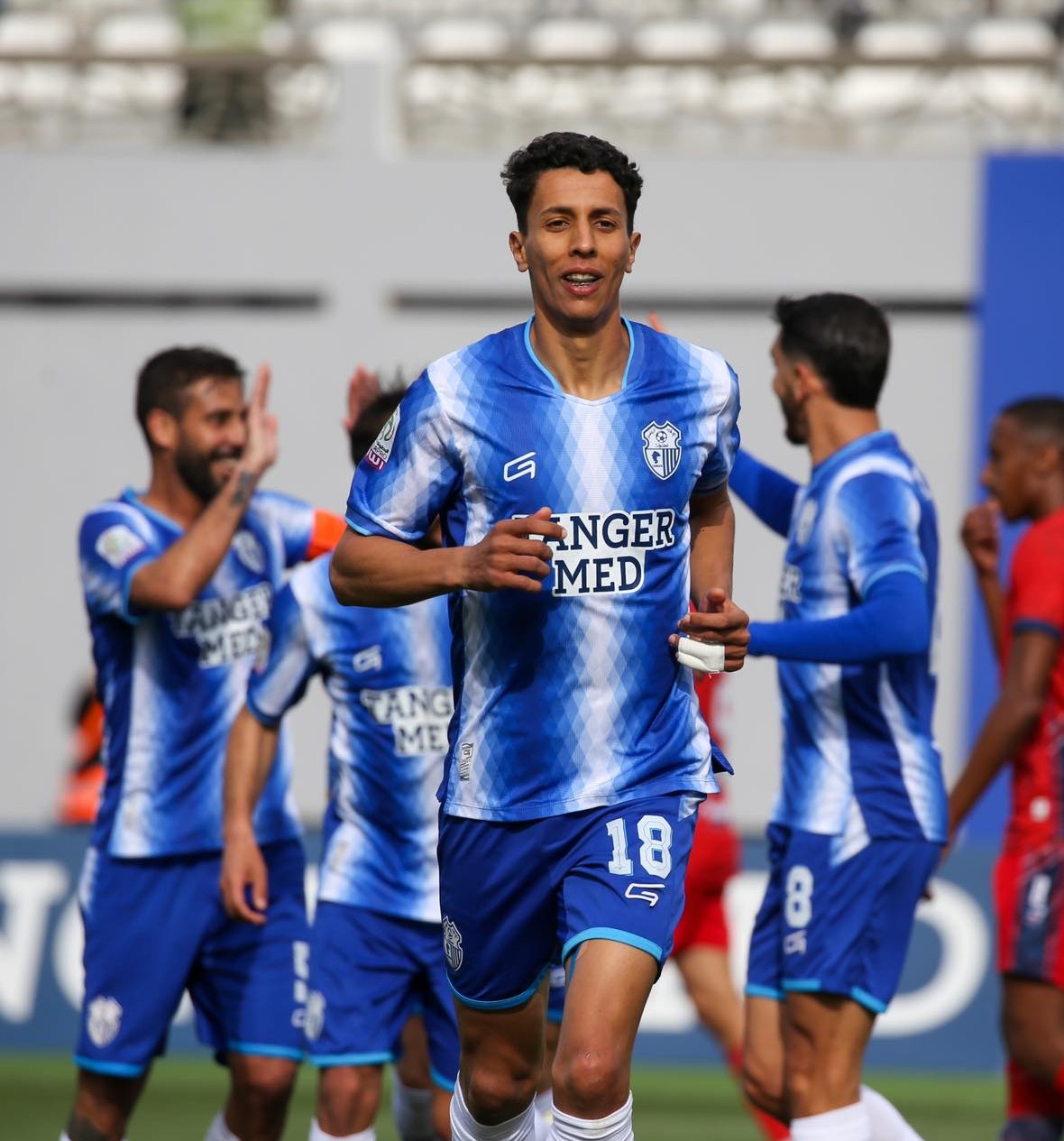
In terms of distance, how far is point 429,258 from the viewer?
12938 mm

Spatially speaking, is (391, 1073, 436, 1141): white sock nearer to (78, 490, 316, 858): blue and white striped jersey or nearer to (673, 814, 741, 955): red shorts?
(78, 490, 316, 858): blue and white striped jersey

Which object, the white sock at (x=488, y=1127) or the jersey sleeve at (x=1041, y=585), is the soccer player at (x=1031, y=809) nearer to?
the jersey sleeve at (x=1041, y=585)

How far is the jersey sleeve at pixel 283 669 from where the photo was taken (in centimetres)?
555

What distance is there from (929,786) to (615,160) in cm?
194

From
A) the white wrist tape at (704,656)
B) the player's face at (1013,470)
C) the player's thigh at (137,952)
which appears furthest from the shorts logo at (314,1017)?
the player's face at (1013,470)

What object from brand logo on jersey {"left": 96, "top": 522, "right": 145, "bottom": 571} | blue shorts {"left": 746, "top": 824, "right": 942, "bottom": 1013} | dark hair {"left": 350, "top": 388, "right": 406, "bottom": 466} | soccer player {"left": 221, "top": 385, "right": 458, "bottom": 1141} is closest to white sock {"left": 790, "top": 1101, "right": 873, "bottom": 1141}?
blue shorts {"left": 746, "top": 824, "right": 942, "bottom": 1013}

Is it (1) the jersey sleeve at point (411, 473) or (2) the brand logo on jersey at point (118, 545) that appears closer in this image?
(1) the jersey sleeve at point (411, 473)

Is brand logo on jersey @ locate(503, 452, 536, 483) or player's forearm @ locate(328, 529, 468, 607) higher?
brand logo on jersey @ locate(503, 452, 536, 483)

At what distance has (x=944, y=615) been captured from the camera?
12.7 meters

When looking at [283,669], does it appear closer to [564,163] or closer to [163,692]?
[163,692]

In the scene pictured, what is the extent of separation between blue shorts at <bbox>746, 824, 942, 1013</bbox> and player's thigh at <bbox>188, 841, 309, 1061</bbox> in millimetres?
1362

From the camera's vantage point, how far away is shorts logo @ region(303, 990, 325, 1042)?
550 cm

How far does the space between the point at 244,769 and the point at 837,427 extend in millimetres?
1865

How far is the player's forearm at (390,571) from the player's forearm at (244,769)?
4.23 ft
